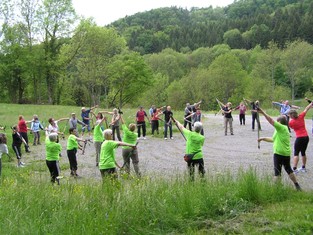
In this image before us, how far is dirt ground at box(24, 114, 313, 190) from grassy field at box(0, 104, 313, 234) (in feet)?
5.81

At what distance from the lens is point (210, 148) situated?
18.6 metres

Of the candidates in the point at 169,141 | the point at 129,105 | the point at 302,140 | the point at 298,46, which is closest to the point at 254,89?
the point at 298,46

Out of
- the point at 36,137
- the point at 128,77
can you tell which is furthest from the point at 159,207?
the point at 128,77

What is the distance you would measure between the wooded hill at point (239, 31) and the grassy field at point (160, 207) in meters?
104

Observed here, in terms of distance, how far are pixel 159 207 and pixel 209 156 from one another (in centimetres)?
908

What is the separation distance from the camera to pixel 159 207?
7.23m

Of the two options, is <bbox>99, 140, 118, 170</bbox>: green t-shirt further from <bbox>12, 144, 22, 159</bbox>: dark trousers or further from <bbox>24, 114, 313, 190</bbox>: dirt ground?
<bbox>12, 144, 22, 159</bbox>: dark trousers

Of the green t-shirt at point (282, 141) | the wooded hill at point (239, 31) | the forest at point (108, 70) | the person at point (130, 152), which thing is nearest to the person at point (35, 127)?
the person at point (130, 152)

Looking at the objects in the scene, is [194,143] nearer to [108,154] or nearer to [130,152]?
[108,154]

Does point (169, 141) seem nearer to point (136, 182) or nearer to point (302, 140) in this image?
point (302, 140)

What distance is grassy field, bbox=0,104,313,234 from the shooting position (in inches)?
256

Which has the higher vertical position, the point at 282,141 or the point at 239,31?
the point at 239,31

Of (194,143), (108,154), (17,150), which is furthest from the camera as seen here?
(17,150)

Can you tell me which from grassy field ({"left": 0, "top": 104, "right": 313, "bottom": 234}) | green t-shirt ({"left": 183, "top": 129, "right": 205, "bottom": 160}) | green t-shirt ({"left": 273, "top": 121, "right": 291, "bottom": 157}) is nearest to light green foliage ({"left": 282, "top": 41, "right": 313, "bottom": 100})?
green t-shirt ({"left": 273, "top": 121, "right": 291, "bottom": 157})
